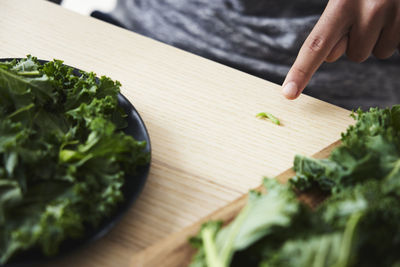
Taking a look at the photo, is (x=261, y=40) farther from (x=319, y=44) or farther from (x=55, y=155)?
(x=55, y=155)

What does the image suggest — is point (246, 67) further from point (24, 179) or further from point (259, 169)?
point (24, 179)

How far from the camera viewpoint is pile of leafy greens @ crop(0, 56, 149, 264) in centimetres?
78

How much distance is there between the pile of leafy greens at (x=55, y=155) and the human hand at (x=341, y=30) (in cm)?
71

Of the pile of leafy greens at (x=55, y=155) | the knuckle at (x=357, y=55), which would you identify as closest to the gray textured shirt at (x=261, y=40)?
the knuckle at (x=357, y=55)

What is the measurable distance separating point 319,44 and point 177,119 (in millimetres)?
604

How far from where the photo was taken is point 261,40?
74.6 inches

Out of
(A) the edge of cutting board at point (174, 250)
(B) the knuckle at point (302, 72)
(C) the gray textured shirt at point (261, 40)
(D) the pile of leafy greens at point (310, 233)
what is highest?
(C) the gray textured shirt at point (261, 40)

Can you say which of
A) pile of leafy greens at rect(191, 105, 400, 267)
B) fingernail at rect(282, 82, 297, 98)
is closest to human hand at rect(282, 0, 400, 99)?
fingernail at rect(282, 82, 297, 98)

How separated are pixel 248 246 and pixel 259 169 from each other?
422 millimetres

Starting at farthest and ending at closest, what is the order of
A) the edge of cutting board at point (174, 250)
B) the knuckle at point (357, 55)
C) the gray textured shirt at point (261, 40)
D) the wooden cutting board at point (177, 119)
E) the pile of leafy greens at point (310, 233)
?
the gray textured shirt at point (261, 40) < the knuckle at point (357, 55) < the wooden cutting board at point (177, 119) < the edge of cutting board at point (174, 250) < the pile of leafy greens at point (310, 233)

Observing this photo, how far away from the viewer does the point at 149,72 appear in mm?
1509

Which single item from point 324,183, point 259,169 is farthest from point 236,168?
point 324,183

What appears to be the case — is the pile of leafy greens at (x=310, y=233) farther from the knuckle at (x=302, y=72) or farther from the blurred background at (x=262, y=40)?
the blurred background at (x=262, y=40)

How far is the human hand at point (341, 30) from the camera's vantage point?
1.43 m
